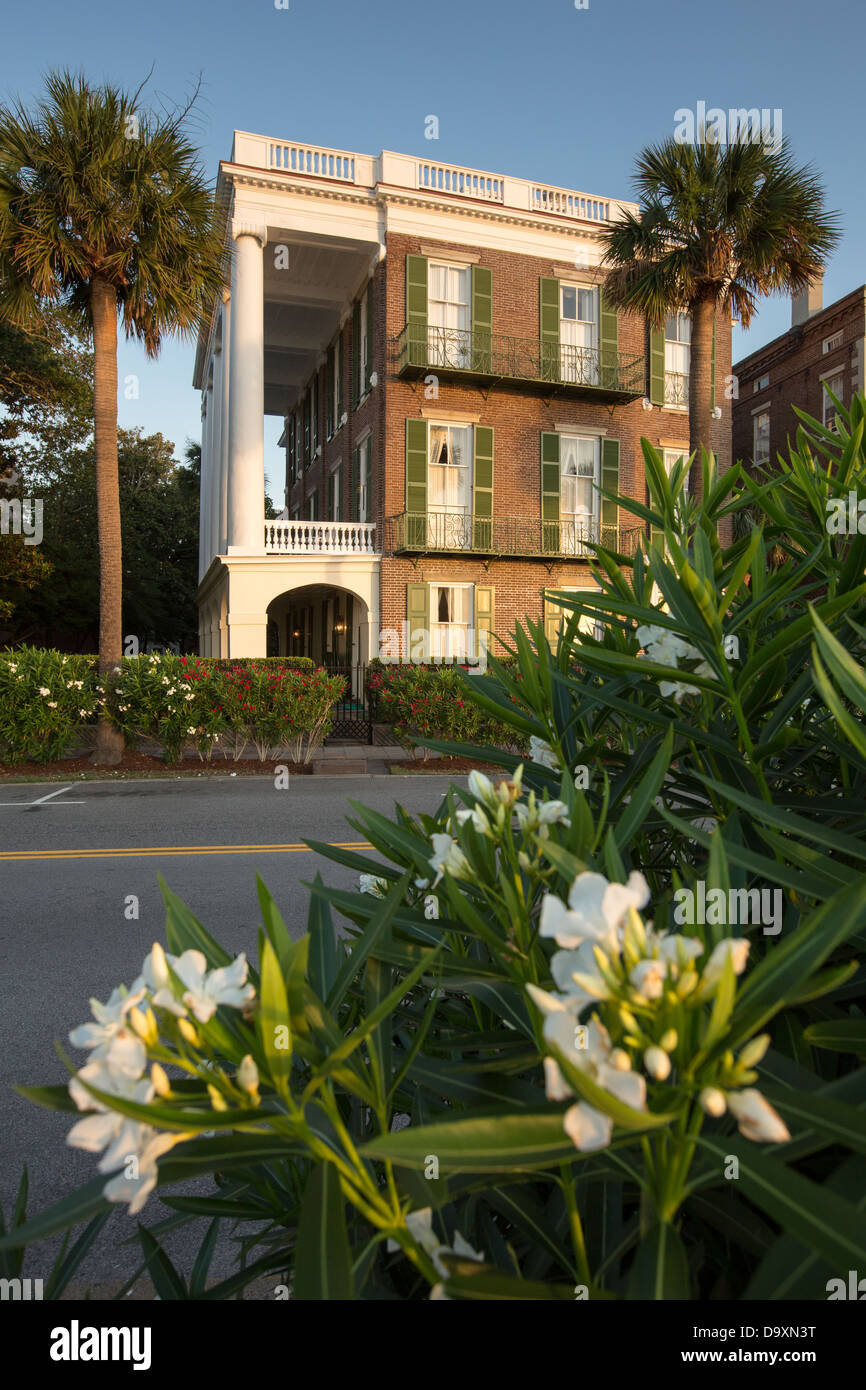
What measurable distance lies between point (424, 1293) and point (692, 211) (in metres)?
18.4

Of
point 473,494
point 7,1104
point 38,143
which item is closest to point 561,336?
point 473,494

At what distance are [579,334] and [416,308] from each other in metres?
4.87

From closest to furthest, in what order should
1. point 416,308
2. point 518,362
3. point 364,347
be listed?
point 416,308 < point 518,362 < point 364,347

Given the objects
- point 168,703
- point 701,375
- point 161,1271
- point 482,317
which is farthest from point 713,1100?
point 482,317

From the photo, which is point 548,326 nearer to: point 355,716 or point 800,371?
point 355,716

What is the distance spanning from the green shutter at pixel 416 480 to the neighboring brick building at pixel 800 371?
34.3 feet

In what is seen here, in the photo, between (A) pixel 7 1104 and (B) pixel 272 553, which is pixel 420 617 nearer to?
(B) pixel 272 553

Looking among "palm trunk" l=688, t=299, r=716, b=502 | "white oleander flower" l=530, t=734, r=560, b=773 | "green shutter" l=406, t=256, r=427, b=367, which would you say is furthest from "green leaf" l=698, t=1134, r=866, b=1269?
"green shutter" l=406, t=256, r=427, b=367

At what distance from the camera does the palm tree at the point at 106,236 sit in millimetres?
13125

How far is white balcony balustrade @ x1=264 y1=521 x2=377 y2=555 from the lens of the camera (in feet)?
63.9

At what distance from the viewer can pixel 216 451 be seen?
27359 mm

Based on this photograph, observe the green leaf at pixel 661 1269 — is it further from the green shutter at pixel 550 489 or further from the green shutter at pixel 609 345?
the green shutter at pixel 609 345

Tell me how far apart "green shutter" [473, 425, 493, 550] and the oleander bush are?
1964 cm

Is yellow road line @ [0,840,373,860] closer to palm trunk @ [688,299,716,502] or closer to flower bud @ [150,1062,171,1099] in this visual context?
flower bud @ [150,1062,171,1099]
